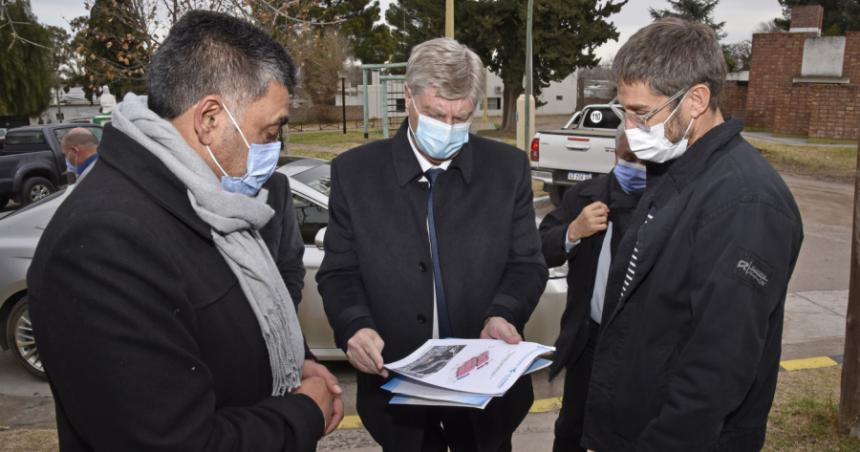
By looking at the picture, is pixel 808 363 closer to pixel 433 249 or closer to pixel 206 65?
pixel 433 249

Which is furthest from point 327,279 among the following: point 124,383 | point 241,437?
point 124,383

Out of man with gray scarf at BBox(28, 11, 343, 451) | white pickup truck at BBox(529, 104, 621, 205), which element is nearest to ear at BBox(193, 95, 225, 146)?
man with gray scarf at BBox(28, 11, 343, 451)

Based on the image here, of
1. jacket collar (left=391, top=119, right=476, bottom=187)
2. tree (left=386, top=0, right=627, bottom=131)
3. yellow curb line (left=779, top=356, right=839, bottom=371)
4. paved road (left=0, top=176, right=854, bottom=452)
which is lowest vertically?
paved road (left=0, top=176, right=854, bottom=452)

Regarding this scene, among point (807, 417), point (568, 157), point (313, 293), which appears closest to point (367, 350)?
point (313, 293)

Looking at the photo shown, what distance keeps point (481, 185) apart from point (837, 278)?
7567 mm

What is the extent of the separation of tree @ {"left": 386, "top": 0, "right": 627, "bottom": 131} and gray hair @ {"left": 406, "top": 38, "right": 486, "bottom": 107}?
27.3 metres

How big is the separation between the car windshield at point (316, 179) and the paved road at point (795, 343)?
5.01 feet

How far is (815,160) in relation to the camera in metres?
18.8

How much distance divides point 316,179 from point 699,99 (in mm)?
3989

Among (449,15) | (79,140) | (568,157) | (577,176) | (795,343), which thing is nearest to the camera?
(795,343)

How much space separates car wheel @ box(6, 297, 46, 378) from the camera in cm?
556

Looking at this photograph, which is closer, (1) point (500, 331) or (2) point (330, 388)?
(2) point (330, 388)

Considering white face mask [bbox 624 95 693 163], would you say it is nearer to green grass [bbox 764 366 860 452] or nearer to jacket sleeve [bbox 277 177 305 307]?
jacket sleeve [bbox 277 177 305 307]

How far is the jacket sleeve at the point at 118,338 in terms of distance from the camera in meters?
1.40
